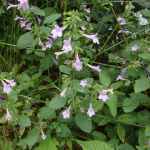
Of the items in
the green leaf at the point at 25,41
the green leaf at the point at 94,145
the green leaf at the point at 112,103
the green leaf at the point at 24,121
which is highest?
the green leaf at the point at 25,41

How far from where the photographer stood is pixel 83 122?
1.25 m

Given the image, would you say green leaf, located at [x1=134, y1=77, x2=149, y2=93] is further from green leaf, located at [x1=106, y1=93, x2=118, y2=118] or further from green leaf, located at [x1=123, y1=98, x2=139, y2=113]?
green leaf, located at [x1=106, y1=93, x2=118, y2=118]

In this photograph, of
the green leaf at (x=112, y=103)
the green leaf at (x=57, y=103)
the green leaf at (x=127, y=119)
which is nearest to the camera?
the green leaf at (x=57, y=103)

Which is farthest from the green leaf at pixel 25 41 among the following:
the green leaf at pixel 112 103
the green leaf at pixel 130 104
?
the green leaf at pixel 130 104

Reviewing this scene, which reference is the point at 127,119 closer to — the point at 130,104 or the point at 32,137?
the point at 130,104

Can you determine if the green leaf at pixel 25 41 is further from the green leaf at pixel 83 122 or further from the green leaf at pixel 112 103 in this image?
the green leaf at pixel 112 103

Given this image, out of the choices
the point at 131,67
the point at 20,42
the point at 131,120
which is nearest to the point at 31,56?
the point at 20,42

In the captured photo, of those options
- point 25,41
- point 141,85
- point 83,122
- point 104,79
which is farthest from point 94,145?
point 25,41

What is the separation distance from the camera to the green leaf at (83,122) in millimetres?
1204

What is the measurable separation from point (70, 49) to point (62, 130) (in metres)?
0.88

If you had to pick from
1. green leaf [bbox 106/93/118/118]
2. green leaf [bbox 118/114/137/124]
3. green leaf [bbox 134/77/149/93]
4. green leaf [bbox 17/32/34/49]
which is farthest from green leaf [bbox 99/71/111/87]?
green leaf [bbox 17/32/34/49]

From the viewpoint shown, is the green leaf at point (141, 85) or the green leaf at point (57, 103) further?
the green leaf at point (141, 85)

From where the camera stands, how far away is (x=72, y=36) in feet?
3.45

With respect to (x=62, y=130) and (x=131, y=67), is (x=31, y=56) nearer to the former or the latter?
(x=62, y=130)
